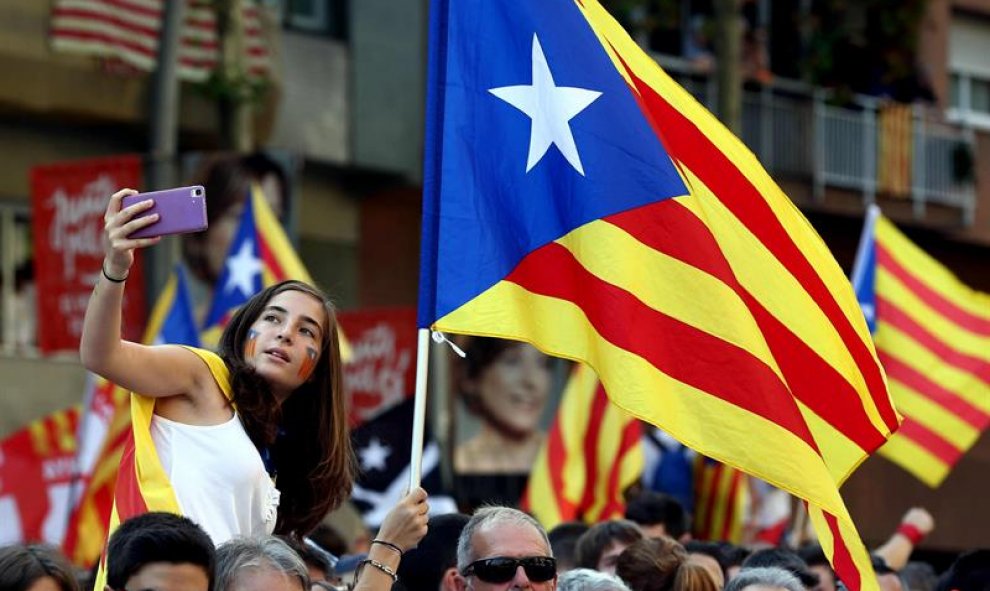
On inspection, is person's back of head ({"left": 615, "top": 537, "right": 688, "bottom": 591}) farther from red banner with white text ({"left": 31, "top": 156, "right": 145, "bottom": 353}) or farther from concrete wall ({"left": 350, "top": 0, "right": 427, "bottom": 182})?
concrete wall ({"left": 350, "top": 0, "right": 427, "bottom": 182})

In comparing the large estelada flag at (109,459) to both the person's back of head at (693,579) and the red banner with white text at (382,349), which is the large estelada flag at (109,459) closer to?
the red banner with white text at (382,349)

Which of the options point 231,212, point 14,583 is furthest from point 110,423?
point 14,583

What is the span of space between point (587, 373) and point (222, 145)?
7.39 metres

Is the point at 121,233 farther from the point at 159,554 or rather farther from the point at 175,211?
the point at 159,554

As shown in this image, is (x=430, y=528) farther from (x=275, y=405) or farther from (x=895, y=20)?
(x=895, y=20)

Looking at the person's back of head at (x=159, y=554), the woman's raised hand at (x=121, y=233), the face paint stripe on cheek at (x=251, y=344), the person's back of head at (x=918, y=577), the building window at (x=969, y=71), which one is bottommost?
the person's back of head at (x=918, y=577)

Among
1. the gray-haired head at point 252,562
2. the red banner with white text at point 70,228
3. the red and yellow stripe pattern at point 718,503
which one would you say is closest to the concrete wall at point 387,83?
the red banner with white text at point 70,228

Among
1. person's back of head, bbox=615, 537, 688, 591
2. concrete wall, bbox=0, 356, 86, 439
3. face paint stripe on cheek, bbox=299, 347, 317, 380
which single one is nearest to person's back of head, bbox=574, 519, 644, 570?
person's back of head, bbox=615, 537, 688, 591

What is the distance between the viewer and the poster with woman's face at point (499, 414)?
2277cm

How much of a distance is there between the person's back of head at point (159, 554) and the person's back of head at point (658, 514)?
5.00 m

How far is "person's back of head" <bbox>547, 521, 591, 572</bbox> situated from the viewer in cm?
962

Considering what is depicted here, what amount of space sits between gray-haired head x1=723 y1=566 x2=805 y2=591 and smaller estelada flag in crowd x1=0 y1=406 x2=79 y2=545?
676 cm

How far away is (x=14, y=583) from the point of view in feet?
17.7

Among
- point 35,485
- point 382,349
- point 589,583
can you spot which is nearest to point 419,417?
point 589,583
